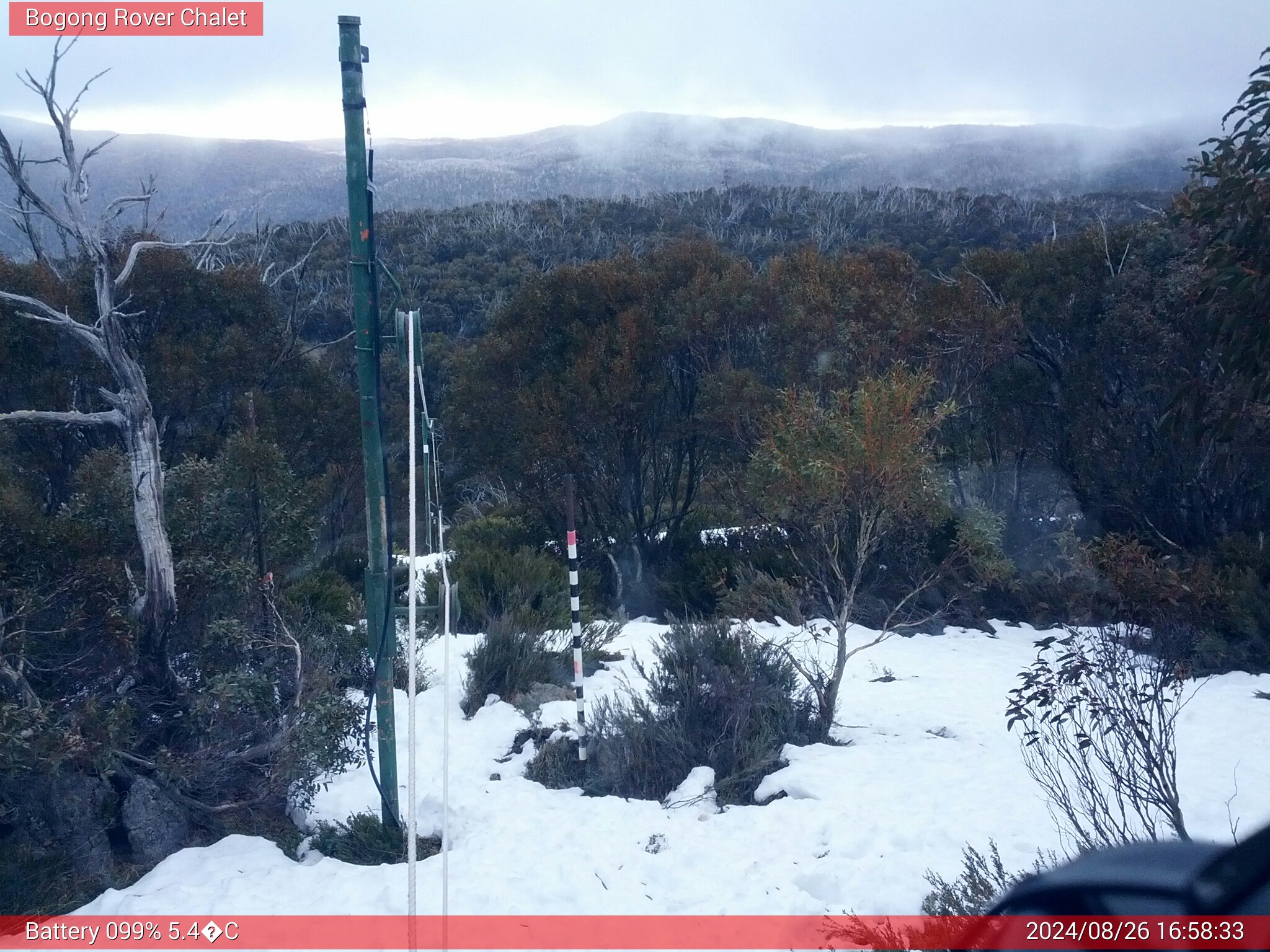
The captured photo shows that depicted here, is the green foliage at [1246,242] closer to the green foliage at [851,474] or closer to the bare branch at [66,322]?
the green foliage at [851,474]

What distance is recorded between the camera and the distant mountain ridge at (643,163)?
21.1 m

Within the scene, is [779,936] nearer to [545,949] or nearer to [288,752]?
[545,949]

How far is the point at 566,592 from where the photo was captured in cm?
1016

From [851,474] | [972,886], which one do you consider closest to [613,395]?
[851,474]

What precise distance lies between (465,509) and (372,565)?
12964mm

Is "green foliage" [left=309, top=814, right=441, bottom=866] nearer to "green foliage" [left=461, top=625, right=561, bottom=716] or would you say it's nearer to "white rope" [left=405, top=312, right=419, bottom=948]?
"white rope" [left=405, top=312, right=419, bottom=948]

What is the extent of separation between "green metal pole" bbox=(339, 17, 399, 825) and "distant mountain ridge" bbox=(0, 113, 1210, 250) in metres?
3.07

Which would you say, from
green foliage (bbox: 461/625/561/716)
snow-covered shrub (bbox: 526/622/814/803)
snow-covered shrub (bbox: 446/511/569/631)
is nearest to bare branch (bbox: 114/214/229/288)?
snow-covered shrub (bbox: 526/622/814/803)

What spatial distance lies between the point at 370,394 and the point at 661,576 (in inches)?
356

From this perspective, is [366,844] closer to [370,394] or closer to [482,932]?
[482,932]

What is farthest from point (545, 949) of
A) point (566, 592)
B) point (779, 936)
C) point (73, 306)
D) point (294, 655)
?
point (73, 306)

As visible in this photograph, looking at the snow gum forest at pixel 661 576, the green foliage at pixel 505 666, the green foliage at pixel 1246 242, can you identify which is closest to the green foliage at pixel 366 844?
the snow gum forest at pixel 661 576

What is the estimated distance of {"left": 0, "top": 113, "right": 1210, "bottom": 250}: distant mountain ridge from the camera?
21.1m

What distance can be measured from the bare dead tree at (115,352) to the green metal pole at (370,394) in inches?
35.0
